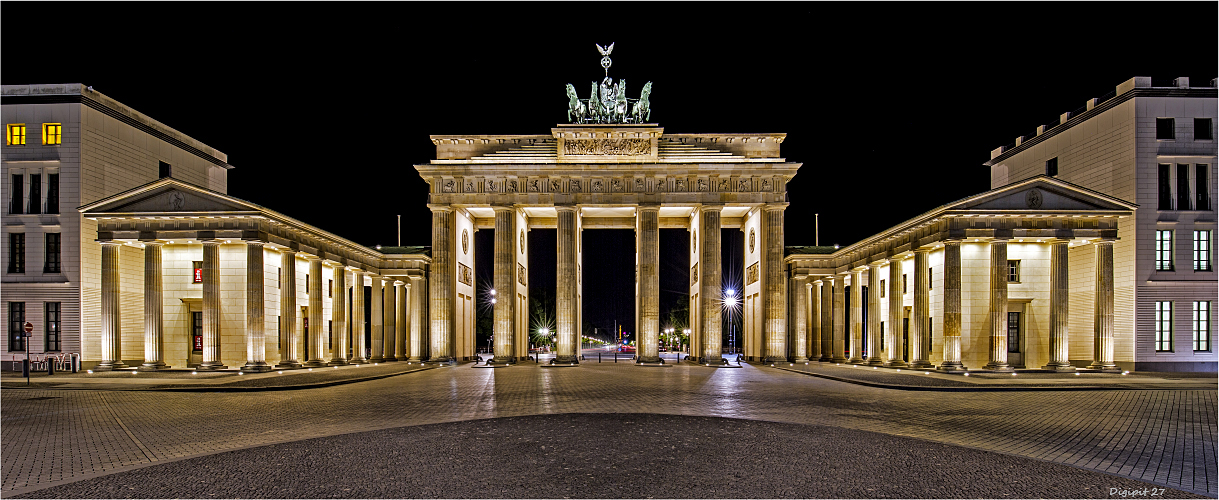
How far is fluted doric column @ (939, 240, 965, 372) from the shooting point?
120 ft

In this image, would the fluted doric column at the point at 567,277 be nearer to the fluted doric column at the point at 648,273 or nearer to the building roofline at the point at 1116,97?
the fluted doric column at the point at 648,273

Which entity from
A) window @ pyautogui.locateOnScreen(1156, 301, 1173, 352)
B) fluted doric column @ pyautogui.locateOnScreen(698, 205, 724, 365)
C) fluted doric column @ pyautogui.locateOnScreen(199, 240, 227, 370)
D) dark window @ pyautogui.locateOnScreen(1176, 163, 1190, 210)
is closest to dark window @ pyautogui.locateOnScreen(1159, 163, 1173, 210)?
dark window @ pyautogui.locateOnScreen(1176, 163, 1190, 210)

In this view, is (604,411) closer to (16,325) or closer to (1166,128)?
(1166,128)

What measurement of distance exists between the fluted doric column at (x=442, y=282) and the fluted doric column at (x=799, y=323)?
23867 mm

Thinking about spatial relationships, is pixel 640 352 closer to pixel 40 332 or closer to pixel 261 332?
pixel 261 332

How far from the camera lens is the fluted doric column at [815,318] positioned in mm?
55281

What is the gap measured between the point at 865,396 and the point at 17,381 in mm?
33840

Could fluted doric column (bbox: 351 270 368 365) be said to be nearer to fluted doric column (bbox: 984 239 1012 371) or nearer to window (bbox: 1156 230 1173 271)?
fluted doric column (bbox: 984 239 1012 371)

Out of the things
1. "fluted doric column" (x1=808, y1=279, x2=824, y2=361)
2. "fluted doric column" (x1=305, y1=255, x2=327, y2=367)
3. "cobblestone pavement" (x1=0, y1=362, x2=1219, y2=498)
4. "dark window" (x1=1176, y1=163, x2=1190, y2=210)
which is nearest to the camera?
"cobblestone pavement" (x1=0, y1=362, x2=1219, y2=498)

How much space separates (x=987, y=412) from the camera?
19.0 metres

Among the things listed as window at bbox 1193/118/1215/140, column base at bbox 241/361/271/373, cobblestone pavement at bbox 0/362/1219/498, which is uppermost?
window at bbox 1193/118/1215/140

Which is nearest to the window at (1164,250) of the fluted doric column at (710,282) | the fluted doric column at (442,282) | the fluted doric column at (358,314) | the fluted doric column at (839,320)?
the fluted doric column at (839,320)

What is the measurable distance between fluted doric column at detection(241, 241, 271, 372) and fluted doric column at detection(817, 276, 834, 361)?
37.0 meters

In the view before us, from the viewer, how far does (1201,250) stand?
128 ft
